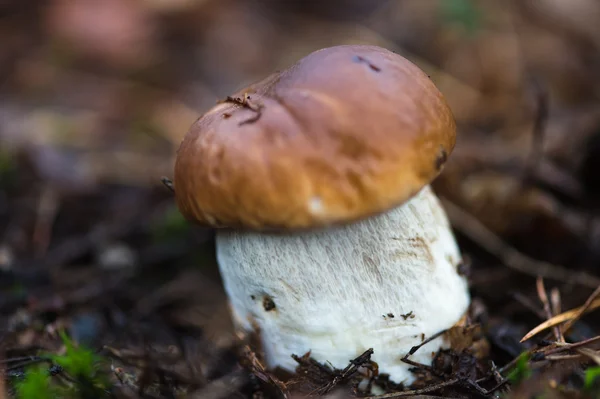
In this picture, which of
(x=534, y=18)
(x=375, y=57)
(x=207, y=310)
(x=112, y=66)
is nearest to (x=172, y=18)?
Result: (x=112, y=66)

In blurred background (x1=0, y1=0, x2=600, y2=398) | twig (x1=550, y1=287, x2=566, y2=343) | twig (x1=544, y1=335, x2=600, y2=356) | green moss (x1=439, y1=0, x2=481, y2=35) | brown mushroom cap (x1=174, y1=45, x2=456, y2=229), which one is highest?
brown mushroom cap (x1=174, y1=45, x2=456, y2=229)

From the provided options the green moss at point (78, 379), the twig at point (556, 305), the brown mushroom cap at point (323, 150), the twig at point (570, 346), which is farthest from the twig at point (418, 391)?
the green moss at point (78, 379)

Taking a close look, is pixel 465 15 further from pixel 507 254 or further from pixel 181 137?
pixel 507 254

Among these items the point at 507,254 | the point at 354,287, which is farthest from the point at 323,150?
the point at 507,254

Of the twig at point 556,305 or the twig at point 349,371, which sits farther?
the twig at point 556,305

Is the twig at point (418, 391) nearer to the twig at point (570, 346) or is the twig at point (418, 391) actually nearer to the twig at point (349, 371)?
the twig at point (349, 371)

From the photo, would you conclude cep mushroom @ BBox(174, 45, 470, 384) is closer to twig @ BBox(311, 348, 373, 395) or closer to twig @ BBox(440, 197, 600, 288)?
twig @ BBox(311, 348, 373, 395)

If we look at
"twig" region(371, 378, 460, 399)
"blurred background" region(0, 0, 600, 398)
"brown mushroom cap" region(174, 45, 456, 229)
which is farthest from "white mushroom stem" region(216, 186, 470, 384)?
"blurred background" region(0, 0, 600, 398)

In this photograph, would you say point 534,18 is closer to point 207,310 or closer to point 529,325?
point 529,325
